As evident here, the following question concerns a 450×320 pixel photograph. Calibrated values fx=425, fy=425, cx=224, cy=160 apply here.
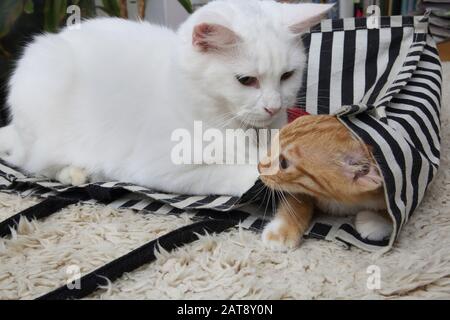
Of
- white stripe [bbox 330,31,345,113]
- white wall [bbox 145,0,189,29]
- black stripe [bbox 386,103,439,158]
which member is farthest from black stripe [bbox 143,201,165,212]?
white wall [bbox 145,0,189,29]

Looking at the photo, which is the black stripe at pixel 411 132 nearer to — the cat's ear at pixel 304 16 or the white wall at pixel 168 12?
the cat's ear at pixel 304 16

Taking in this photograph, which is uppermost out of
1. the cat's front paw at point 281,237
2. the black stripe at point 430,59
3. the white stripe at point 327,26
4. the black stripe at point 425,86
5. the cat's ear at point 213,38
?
the white stripe at point 327,26

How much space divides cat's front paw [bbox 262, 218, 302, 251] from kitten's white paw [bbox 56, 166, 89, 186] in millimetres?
496

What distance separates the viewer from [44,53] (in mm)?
1123

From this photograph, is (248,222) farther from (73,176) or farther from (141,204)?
(73,176)

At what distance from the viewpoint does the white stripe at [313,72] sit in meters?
1.26

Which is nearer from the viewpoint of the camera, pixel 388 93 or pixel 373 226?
pixel 373 226

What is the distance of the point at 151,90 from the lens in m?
0.98

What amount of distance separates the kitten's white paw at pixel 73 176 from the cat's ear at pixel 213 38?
444 millimetres

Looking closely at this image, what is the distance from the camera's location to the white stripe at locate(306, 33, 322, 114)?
1.26 m

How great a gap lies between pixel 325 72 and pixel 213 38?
1.98 ft

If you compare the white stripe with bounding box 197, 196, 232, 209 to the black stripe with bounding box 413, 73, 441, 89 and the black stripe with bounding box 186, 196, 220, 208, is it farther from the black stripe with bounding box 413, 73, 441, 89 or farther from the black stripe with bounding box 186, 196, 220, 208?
the black stripe with bounding box 413, 73, 441, 89
